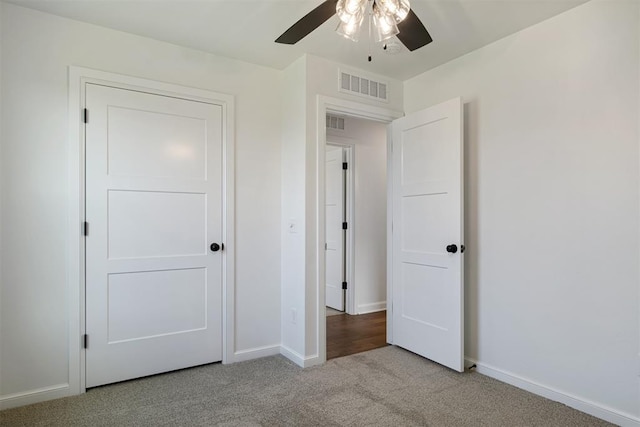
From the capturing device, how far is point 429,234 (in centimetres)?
300

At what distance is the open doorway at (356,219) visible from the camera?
15.1ft

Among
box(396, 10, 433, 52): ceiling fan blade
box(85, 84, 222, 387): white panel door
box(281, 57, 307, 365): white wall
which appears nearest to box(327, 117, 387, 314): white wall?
box(281, 57, 307, 365): white wall

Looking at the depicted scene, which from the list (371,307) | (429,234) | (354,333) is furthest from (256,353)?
(371,307)

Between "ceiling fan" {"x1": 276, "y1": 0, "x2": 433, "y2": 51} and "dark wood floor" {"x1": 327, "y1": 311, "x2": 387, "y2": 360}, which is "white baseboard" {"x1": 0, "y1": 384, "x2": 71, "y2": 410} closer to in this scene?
"dark wood floor" {"x1": 327, "y1": 311, "x2": 387, "y2": 360}

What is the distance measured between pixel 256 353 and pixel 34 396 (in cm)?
149

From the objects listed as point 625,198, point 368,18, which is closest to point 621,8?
point 625,198

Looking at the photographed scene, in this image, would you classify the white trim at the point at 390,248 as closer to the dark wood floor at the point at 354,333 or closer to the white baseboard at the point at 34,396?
the dark wood floor at the point at 354,333

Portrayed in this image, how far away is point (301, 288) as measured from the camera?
2967 mm

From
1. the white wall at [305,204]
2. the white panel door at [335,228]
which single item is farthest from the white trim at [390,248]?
the white panel door at [335,228]

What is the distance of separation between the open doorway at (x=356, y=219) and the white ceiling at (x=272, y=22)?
1.60 m

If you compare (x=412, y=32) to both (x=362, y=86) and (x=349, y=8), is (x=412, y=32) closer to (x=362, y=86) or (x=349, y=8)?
(x=349, y=8)

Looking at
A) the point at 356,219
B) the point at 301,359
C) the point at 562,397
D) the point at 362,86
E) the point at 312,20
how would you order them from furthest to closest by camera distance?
the point at 356,219, the point at 362,86, the point at 301,359, the point at 562,397, the point at 312,20

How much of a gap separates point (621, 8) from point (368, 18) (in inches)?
56.3

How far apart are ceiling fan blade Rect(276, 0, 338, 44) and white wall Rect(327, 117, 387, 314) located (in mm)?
2624
